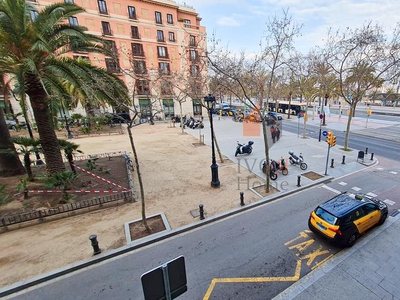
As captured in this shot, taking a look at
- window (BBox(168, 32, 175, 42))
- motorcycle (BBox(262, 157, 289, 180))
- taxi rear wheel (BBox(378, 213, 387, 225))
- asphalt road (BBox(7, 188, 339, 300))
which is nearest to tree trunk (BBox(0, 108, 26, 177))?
asphalt road (BBox(7, 188, 339, 300))

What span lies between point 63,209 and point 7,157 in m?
6.28

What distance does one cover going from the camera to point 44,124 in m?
9.49

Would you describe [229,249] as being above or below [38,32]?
below

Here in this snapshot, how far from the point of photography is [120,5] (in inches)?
1259

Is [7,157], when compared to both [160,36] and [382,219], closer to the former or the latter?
[382,219]

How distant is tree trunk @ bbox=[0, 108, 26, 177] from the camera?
10562 millimetres

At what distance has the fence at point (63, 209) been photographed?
7250mm

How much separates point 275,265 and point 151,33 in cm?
3944

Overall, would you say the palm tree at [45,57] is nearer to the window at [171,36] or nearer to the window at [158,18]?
the window at [158,18]

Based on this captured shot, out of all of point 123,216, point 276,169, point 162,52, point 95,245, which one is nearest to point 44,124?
point 123,216

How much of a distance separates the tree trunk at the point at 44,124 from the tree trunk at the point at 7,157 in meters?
2.25

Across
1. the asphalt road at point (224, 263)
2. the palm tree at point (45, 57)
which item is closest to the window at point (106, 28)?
the palm tree at point (45, 57)

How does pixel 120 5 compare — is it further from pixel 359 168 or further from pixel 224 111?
pixel 359 168

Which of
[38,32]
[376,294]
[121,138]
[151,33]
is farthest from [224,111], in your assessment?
[376,294]
